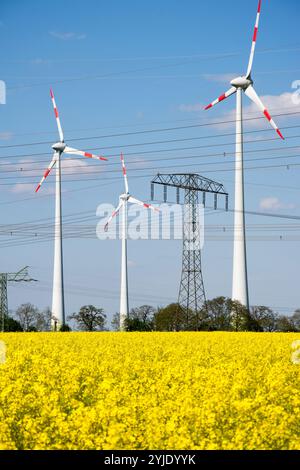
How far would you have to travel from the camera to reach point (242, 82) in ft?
250

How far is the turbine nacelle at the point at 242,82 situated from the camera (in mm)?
76062

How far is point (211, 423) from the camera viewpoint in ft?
46.4

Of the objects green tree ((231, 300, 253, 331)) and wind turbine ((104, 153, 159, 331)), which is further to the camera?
wind turbine ((104, 153, 159, 331))

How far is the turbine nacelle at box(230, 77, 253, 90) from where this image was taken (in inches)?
2995

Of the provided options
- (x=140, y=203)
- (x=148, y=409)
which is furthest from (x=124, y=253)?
(x=148, y=409)

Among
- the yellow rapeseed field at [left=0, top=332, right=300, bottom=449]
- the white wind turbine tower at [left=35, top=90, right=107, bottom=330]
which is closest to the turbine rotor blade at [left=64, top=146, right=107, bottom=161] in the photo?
the white wind turbine tower at [left=35, top=90, right=107, bottom=330]

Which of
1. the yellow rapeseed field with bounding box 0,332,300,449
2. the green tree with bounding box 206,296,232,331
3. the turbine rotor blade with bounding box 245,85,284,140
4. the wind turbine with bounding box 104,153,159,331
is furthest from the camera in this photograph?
the wind turbine with bounding box 104,153,159,331

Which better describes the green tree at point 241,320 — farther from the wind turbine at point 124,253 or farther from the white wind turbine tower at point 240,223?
the wind turbine at point 124,253

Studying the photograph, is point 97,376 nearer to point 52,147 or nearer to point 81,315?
point 52,147

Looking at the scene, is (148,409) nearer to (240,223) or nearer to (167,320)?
(240,223)

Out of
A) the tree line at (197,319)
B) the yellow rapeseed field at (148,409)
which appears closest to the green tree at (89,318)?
the tree line at (197,319)

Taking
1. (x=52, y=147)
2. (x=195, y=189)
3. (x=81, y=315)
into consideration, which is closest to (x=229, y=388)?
(x=195, y=189)

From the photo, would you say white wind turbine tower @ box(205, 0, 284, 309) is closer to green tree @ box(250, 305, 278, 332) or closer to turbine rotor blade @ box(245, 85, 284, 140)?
turbine rotor blade @ box(245, 85, 284, 140)
